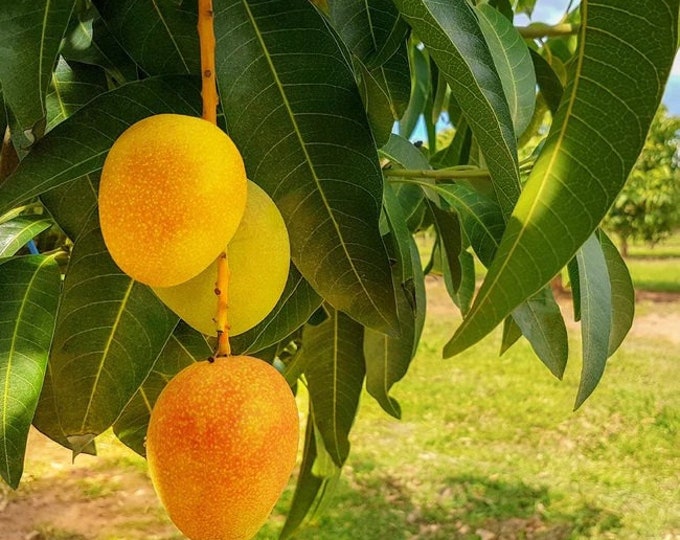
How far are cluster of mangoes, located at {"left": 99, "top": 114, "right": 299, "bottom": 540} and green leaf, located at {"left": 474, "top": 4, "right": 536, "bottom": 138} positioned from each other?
42 centimetres

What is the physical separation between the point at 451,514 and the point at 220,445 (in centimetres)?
335

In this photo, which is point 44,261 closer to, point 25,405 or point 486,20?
point 25,405

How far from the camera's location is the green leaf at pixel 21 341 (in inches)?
24.7

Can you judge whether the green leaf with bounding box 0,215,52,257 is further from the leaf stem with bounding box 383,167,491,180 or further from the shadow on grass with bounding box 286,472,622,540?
the shadow on grass with bounding box 286,472,622,540

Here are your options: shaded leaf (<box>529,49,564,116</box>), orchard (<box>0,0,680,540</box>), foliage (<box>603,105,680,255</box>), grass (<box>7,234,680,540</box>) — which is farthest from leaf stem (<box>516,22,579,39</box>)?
foliage (<box>603,105,680,255</box>)

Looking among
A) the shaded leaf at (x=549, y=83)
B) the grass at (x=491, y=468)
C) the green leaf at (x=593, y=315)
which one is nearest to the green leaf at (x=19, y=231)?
the green leaf at (x=593, y=315)

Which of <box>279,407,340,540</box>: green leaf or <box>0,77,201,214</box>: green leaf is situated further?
<box>279,407,340,540</box>: green leaf

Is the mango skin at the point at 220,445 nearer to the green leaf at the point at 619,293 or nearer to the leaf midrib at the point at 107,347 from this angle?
the leaf midrib at the point at 107,347

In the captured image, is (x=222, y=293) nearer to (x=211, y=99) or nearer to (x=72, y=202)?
(x=211, y=99)

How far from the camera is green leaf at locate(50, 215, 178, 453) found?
55cm

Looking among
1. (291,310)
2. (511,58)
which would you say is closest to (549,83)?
(511,58)

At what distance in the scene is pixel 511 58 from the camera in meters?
0.74

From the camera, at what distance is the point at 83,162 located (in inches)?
18.9

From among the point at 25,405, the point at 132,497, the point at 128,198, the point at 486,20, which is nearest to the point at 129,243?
the point at 128,198
